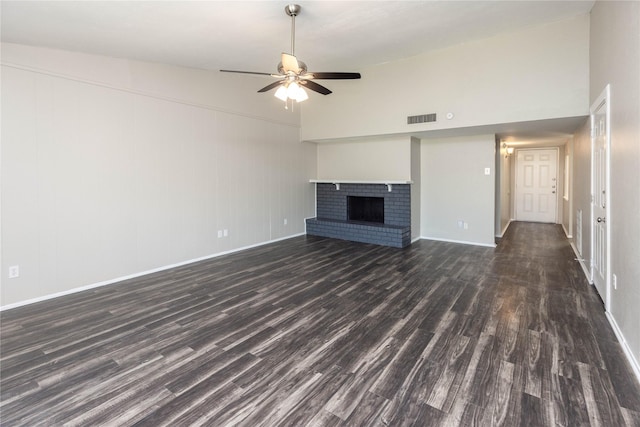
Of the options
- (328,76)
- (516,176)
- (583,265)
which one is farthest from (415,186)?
(516,176)

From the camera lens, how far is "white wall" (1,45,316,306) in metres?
3.30

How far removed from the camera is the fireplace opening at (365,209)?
6844 millimetres

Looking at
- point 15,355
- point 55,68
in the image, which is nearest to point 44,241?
point 15,355

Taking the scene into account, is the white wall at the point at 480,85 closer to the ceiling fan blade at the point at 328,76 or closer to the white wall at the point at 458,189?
the white wall at the point at 458,189

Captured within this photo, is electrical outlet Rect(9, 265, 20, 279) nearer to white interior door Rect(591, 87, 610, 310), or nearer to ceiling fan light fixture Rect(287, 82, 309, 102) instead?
ceiling fan light fixture Rect(287, 82, 309, 102)

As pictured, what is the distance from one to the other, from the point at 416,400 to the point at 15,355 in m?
2.90

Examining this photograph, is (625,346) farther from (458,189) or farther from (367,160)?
(367,160)

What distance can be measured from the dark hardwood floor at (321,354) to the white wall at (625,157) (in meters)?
0.33

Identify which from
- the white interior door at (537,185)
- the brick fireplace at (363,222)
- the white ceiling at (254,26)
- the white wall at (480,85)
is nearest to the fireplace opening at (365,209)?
the brick fireplace at (363,222)

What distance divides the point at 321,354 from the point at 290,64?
2.51 meters

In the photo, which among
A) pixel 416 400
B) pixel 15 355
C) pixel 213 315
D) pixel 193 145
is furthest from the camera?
pixel 193 145

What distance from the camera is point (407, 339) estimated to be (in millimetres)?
2539

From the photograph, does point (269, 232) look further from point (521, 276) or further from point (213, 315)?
point (521, 276)

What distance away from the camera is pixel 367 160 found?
22.1ft
